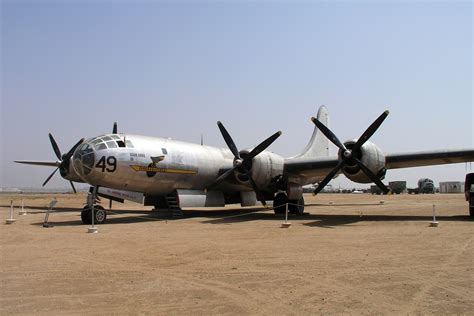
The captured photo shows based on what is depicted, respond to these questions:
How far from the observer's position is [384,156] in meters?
20.4

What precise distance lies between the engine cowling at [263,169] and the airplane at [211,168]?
0.05 meters

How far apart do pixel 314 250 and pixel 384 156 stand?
38.1 ft

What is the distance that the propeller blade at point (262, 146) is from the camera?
2209cm

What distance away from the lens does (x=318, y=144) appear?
3225 centimetres

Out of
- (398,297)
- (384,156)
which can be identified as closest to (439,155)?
(384,156)

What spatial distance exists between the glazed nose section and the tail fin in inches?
643

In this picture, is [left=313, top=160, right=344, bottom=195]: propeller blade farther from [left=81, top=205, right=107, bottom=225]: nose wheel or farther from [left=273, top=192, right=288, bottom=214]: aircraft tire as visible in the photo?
[left=81, top=205, right=107, bottom=225]: nose wheel

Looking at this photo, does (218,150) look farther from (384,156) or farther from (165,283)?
(165,283)

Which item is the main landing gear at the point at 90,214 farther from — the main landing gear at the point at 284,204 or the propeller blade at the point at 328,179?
the main landing gear at the point at 284,204

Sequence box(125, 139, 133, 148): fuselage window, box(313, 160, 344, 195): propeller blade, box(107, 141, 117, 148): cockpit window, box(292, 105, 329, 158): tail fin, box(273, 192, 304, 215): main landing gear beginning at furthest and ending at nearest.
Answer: box(292, 105, 329, 158): tail fin
box(273, 192, 304, 215): main landing gear
box(313, 160, 344, 195): propeller blade
box(125, 139, 133, 148): fuselage window
box(107, 141, 117, 148): cockpit window

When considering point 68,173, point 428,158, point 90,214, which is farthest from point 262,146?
point 68,173

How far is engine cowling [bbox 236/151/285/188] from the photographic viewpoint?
2222cm

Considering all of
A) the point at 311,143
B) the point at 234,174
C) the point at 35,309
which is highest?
the point at 311,143

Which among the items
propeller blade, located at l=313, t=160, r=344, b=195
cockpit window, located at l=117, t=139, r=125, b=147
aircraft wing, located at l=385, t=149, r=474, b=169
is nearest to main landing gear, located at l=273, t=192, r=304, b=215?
propeller blade, located at l=313, t=160, r=344, b=195
